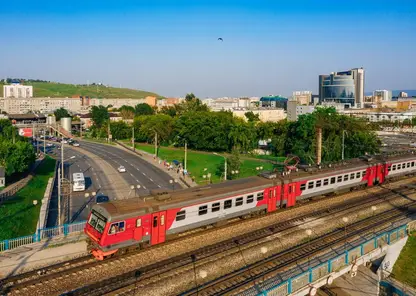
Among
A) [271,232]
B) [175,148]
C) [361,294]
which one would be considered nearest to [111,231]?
[271,232]

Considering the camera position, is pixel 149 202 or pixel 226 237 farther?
pixel 226 237

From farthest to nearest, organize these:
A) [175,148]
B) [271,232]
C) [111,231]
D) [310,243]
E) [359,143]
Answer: [175,148] → [359,143] → [271,232] → [310,243] → [111,231]

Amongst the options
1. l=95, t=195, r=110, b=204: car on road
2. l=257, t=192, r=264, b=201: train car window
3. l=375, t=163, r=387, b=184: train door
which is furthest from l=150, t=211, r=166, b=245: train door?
l=375, t=163, r=387, b=184: train door

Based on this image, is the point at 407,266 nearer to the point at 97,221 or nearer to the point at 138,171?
the point at 97,221

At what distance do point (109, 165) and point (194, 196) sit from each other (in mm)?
38669

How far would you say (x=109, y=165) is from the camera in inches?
2317

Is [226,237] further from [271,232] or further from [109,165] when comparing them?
[109,165]

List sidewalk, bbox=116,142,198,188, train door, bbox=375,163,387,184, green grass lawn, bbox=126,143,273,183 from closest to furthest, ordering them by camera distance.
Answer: train door, bbox=375,163,387,184, sidewalk, bbox=116,142,198,188, green grass lawn, bbox=126,143,273,183

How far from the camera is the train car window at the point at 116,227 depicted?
1897 cm

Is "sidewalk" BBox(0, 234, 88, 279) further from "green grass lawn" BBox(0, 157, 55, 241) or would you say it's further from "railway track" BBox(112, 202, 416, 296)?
"railway track" BBox(112, 202, 416, 296)

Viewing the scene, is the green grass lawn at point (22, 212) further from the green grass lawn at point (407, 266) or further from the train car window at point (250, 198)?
the green grass lawn at point (407, 266)

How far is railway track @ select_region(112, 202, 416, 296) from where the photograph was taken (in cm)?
1697

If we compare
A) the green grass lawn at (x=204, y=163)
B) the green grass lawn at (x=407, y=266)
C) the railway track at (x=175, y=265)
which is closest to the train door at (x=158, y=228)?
the railway track at (x=175, y=265)

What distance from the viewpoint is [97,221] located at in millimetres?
19750
